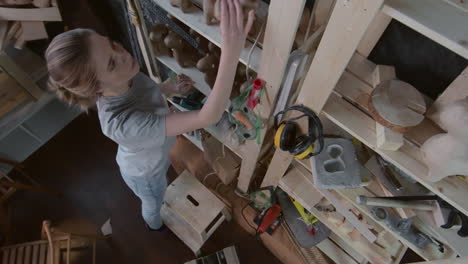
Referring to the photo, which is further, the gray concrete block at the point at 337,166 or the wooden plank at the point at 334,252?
the wooden plank at the point at 334,252

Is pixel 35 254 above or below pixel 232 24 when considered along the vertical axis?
below

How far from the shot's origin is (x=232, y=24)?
2.47 ft

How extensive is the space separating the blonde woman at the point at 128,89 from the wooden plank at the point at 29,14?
2.15ft

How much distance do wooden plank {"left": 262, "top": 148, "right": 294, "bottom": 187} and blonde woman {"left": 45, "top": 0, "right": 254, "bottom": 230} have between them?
0.38m

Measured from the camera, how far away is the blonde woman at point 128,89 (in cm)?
81

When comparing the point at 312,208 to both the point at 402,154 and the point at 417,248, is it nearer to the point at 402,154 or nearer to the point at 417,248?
the point at 417,248

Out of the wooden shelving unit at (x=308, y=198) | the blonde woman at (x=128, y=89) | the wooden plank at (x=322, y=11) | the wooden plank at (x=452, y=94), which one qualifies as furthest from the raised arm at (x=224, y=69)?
the wooden shelving unit at (x=308, y=198)

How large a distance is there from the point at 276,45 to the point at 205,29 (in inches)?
11.9

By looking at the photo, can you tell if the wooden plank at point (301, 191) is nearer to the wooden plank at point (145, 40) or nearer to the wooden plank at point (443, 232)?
the wooden plank at point (443, 232)

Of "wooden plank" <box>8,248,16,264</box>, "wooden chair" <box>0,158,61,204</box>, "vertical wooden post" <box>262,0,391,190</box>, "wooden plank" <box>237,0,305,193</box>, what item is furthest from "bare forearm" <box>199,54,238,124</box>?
"wooden chair" <box>0,158,61,204</box>

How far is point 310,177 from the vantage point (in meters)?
1.38

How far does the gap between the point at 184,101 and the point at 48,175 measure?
1.20 m

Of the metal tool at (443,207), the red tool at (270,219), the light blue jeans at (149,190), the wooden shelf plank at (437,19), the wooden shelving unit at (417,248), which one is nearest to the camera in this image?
the wooden shelf plank at (437,19)

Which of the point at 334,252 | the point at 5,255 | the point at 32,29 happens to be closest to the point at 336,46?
the point at 334,252
